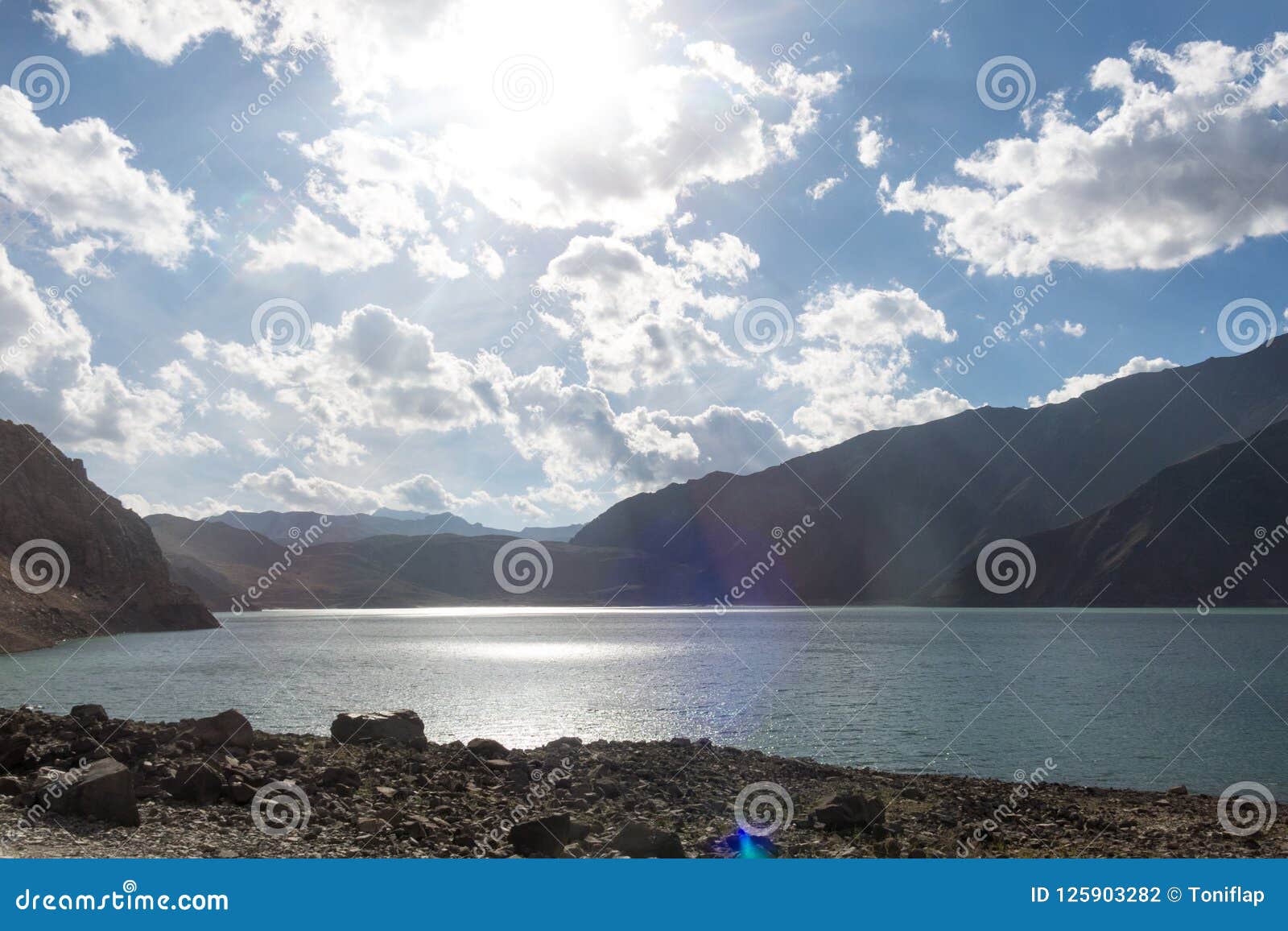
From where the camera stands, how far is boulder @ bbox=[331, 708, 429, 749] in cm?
3184

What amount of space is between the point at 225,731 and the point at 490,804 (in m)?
10.8

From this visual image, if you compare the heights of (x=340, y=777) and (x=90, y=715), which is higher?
(x=90, y=715)

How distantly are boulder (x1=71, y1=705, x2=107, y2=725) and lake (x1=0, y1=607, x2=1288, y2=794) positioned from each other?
49.0ft

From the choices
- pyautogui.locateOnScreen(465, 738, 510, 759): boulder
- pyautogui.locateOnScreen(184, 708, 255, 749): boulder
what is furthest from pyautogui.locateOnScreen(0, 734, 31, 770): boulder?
pyautogui.locateOnScreen(465, 738, 510, 759): boulder

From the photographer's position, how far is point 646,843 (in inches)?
711

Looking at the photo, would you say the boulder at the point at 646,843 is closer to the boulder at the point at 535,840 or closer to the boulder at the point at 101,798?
the boulder at the point at 535,840

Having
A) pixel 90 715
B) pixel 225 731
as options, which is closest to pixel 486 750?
pixel 225 731

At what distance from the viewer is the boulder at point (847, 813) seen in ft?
73.0

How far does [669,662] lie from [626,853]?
80460mm

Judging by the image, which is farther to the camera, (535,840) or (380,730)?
(380,730)

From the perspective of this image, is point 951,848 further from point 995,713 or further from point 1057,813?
point 995,713

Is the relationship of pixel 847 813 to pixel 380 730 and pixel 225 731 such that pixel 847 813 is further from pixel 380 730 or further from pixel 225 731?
pixel 225 731

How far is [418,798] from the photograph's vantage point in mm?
22406

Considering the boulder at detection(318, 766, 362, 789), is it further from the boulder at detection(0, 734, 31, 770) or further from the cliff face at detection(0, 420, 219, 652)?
the cliff face at detection(0, 420, 219, 652)
